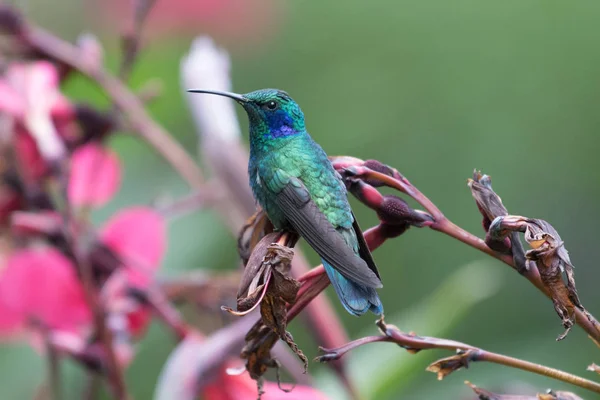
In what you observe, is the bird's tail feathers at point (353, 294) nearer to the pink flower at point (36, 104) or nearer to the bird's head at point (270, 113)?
the bird's head at point (270, 113)

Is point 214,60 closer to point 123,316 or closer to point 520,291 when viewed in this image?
point 123,316

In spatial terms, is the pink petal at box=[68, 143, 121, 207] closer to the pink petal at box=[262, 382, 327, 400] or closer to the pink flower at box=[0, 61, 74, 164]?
the pink flower at box=[0, 61, 74, 164]

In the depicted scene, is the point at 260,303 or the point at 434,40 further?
the point at 434,40

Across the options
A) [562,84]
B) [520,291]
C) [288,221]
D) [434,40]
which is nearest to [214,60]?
[288,221]

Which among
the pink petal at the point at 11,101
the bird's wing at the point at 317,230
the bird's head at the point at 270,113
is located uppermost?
the bird's head at the point at 270,113

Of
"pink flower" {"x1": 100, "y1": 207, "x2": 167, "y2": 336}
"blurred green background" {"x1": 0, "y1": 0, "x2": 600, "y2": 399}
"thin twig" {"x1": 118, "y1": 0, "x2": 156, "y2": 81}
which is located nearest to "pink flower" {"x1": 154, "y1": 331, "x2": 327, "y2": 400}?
"pink flower" {"x1": 100, "y1": 207, "x2": 167, "y2": 336}

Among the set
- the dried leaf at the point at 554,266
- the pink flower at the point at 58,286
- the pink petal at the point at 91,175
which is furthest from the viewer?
the pink petal at the point at 91,175

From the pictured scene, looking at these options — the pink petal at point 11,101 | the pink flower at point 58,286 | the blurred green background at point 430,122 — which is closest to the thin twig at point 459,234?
the pink flower at point 58,286

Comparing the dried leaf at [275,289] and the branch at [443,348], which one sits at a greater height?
the dried leaf at [275,289]
